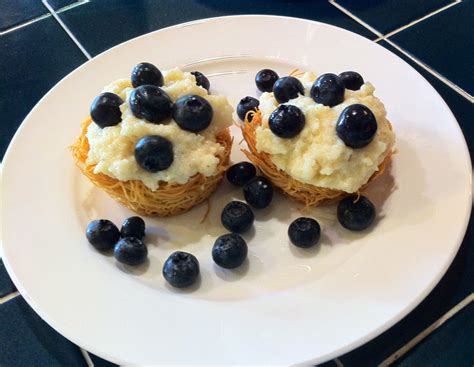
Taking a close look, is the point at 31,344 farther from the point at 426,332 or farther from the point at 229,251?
the point at 426,332

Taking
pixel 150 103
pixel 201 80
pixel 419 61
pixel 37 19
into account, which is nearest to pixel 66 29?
pixel 37 19

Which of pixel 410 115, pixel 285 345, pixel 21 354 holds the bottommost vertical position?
pixel 21 354

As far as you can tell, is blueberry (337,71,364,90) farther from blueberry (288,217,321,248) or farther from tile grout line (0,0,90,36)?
tile grout line (0,0,90,36)

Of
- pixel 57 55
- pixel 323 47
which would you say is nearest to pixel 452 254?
pixel 323 47

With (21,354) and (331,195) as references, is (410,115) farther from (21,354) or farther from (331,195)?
(21,354)

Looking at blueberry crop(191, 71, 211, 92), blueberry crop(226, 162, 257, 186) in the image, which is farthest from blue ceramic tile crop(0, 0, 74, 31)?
blueberry crop(226, 162, 257, 186)

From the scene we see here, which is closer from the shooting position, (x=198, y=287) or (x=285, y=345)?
(x=285, y=345)
